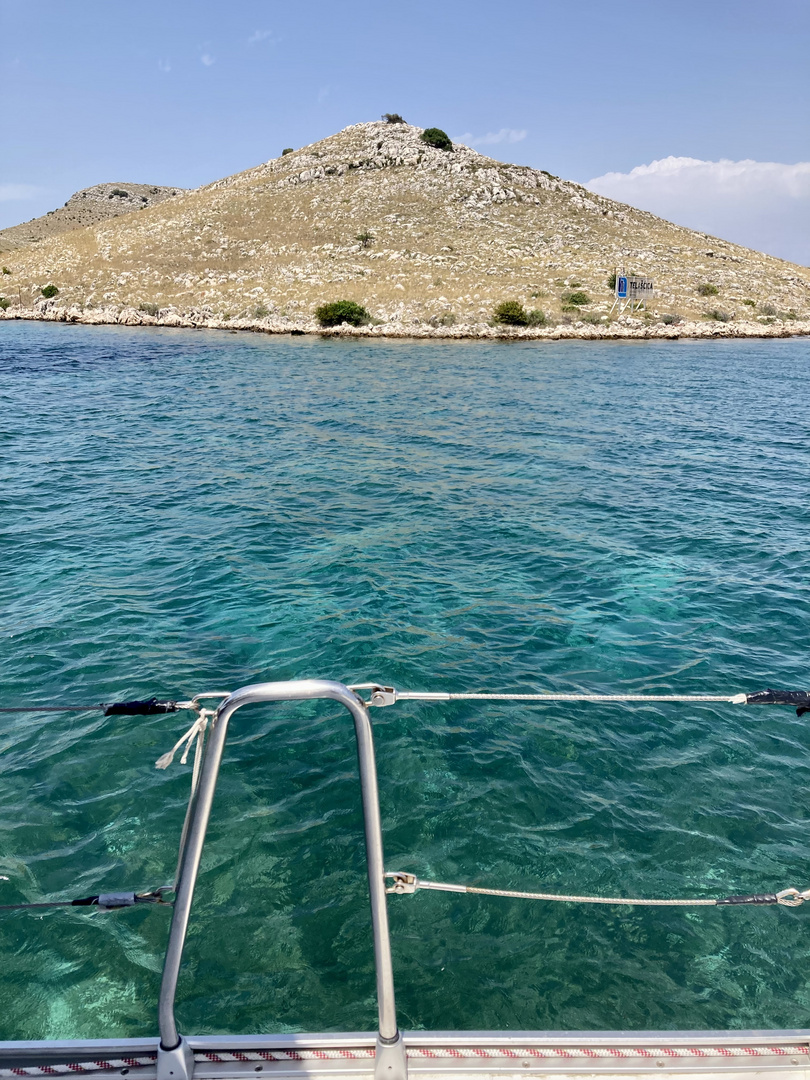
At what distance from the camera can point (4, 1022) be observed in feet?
19.2

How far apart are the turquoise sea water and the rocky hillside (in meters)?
133

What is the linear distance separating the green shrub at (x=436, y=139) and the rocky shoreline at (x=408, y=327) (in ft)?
218

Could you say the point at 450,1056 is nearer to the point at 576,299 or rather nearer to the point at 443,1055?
the point at 443,1055

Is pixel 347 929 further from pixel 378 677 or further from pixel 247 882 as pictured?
pixel 378 677

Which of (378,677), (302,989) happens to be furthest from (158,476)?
(302,989)

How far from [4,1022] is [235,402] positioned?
31.8 m

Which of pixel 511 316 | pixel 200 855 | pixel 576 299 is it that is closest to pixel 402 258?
pixel 511 316

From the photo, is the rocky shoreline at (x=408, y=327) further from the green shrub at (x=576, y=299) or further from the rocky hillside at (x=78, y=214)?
the rocky hillside at (x=78, y=214)

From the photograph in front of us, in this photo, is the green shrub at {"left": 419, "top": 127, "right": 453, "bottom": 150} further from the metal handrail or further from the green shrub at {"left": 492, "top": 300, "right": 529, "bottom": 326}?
the metal handrail

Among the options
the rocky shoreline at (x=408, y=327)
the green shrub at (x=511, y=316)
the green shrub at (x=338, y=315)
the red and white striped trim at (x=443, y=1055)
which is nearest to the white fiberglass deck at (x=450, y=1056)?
the red and white striped trim at (x=443, y=1055)

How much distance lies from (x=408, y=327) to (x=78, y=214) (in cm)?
14707

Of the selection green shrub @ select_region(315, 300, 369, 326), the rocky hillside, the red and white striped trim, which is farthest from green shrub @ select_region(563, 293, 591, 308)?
the rocky hillside

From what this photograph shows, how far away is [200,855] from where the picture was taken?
307 centimetres

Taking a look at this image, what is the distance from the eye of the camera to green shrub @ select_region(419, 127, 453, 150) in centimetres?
11406
